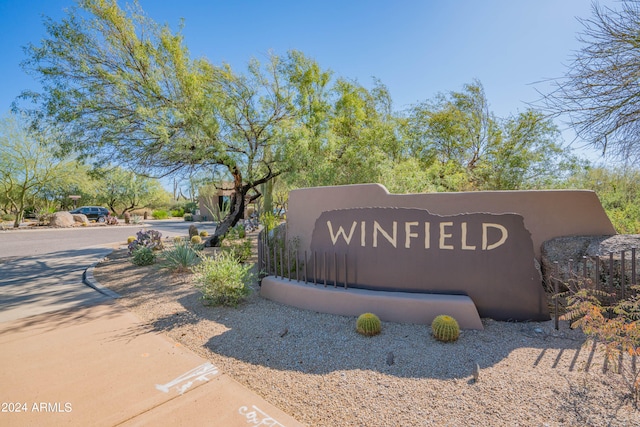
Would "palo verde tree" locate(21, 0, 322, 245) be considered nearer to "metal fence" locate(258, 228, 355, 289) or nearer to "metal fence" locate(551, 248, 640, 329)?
"metal fence" locate(258, 228, 355, 289)

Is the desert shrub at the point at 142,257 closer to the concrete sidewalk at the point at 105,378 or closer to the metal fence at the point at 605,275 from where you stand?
the concrete sidewalk at the point at 105,378

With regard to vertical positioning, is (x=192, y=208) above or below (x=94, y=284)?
above

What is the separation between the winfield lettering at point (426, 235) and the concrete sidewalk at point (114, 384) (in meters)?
2.94

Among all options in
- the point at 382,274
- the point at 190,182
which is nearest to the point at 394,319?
the point at 382,274

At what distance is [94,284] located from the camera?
7.17m

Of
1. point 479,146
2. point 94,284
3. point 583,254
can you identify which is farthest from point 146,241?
point 479,146

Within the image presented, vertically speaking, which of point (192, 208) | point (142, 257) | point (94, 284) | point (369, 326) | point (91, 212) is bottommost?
point (94, 284)

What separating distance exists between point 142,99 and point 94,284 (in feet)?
18.5

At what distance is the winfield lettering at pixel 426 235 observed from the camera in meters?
4.47

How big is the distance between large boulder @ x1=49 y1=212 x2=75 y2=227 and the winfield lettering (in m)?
27.8

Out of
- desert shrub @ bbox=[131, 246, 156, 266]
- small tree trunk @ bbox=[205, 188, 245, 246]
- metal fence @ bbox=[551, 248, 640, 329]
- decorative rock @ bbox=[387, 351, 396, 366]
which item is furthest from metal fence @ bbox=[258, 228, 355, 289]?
small tree trunk @ bbox=[205, 188, 245, 246]

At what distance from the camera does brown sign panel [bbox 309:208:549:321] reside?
4371 mm

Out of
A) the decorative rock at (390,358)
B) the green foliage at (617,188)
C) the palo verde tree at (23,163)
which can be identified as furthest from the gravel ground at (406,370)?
the palo verde tree at (23,163)

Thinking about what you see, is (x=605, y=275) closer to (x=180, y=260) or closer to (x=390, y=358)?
(x=390, y=358)
